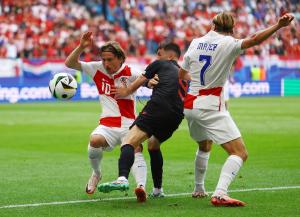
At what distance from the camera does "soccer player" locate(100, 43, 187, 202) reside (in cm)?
966

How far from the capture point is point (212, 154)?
15.7 m

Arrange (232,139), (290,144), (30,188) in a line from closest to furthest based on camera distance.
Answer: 1. (232,139)
2. (30,188)
3. (290,144)

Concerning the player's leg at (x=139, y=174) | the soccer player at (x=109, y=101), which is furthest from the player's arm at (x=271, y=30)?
the player's leg at (x=139, y=174)

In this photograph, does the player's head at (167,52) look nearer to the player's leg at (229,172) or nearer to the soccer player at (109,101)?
the soccer player at (109,101)

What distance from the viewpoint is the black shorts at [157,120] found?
31.8ft

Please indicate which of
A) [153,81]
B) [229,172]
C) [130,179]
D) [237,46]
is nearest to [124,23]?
[130,179]

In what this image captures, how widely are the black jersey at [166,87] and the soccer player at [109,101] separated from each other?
0.41 meters

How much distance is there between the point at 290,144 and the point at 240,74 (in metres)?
23.7

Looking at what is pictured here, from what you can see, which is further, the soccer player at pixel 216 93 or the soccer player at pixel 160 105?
the soccer player at pixel 160 105

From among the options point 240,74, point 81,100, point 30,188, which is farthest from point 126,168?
point 240,74

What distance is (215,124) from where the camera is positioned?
9.41 meters

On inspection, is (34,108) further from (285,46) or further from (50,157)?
(285,46)

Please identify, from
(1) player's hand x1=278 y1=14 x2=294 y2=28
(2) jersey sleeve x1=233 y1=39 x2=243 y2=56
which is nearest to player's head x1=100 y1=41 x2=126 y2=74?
(2) jersey sleeve x1=233 y1=39 x2=243 y2=56

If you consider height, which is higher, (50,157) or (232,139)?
(232,139)
